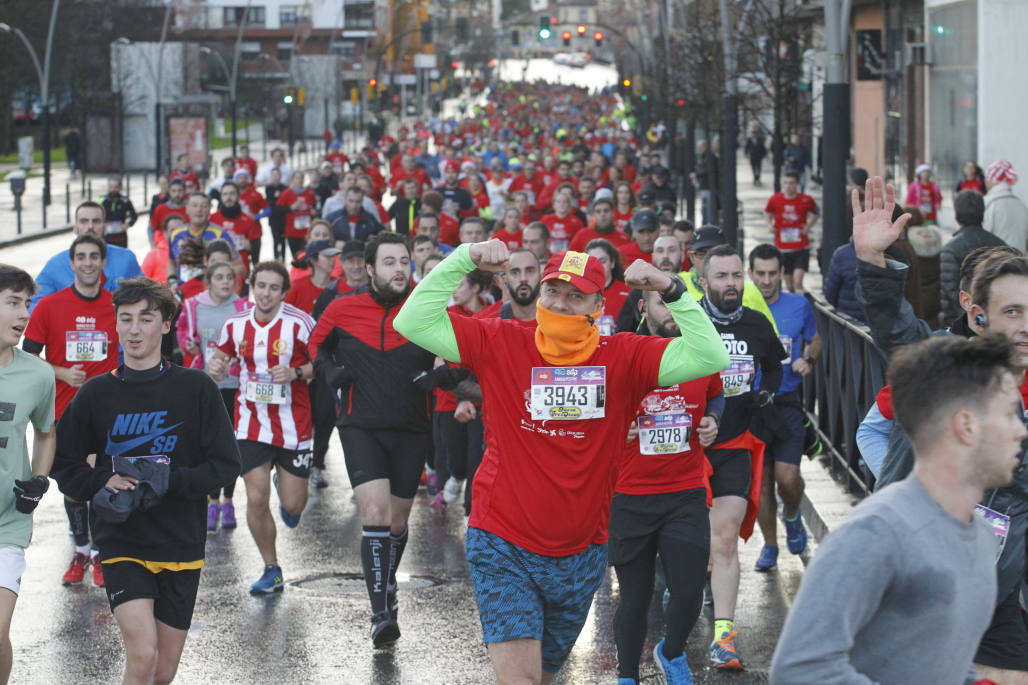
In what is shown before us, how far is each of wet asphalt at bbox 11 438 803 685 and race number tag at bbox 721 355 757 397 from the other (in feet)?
3.94

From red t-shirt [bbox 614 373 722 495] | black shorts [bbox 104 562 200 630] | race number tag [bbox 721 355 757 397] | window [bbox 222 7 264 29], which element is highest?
window [bbox 222 7 264 29]

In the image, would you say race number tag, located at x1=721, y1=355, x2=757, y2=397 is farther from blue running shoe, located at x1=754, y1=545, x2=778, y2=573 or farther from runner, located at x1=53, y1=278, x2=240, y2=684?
runner, located at x1=53, y1=278, x2=240, y2=684

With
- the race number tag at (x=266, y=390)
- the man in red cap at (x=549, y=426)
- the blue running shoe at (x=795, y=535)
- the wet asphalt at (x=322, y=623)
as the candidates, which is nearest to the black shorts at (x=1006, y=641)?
the man in red cap at (x=549, y=426)

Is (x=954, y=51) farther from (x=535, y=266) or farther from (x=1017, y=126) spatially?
(x=535, y=266)

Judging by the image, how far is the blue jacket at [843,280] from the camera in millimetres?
11375

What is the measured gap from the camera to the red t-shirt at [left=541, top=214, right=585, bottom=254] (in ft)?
56.1

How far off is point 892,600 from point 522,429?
94.6 inches

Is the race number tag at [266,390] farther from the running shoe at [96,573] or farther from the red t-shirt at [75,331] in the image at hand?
the running shoe at [96,573]

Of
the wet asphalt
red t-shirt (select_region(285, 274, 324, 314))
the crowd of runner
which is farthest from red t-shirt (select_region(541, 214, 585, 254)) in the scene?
the wet asphalt

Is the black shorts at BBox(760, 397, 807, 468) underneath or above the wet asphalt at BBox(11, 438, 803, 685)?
above

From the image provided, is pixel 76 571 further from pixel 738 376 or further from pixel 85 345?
pixel 738 376

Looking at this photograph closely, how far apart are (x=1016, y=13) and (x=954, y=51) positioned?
164 inches

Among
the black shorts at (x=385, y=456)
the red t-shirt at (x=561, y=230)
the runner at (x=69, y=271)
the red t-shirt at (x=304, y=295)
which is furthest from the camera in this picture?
the red t-shirt at (x=561, y=230)

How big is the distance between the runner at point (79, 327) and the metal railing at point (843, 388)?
4267 millimetres
